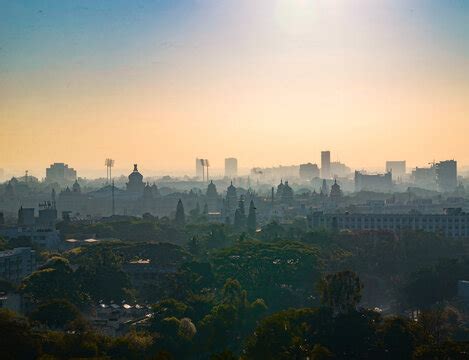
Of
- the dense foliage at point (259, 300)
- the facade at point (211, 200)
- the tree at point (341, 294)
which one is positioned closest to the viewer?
the dense foliage at point (259, 300)

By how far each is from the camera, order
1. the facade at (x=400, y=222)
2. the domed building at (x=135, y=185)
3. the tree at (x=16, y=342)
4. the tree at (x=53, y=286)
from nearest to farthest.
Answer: the tree at (x=16, y=342)
the tree at (x=53, y=286)
the facade at (x=400, y=222)
the domed building at (x=135, y=185)

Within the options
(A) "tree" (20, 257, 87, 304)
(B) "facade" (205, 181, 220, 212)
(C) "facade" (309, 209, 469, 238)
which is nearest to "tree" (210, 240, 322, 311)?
(A) "tree" (20, 257, 87, 304)

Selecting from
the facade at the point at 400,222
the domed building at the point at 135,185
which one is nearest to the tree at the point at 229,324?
the facade at the point at 400,222

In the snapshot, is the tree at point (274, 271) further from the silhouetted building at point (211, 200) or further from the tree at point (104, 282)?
the silhouetted building at point (211, 200)

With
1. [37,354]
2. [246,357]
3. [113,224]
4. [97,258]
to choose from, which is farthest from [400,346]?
[113,224]

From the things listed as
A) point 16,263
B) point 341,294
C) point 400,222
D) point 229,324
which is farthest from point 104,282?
point 400,222

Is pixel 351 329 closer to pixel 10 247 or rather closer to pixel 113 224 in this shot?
pixel 10 247
